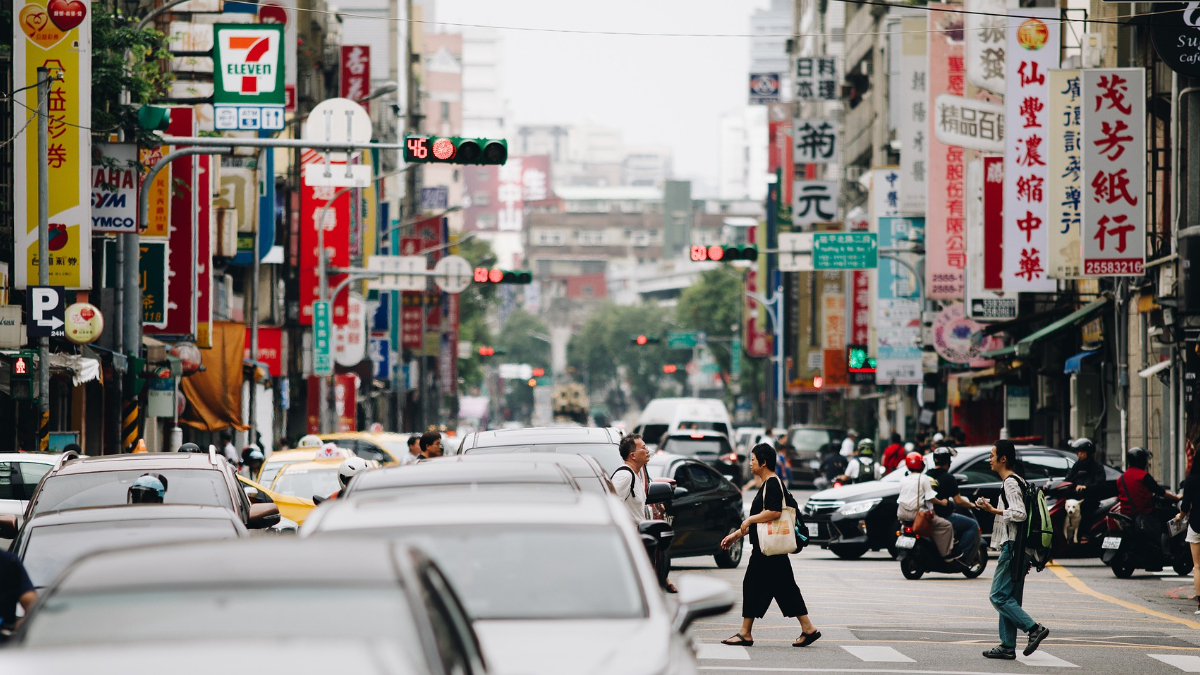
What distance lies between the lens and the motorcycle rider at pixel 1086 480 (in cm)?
2254

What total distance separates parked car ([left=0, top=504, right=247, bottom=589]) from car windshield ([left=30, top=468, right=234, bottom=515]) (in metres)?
2.08

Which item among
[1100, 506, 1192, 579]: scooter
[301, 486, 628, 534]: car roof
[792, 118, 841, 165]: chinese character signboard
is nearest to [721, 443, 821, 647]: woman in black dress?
[301, 486, 628, 534]: car roof

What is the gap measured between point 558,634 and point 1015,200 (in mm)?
25225

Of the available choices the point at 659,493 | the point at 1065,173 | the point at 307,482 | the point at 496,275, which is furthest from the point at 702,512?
the point at 496,275

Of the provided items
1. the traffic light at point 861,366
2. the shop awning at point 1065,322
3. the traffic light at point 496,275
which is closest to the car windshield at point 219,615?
the shop awning at point 1065,322

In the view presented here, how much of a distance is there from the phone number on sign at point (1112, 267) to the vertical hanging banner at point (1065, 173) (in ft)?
2.12

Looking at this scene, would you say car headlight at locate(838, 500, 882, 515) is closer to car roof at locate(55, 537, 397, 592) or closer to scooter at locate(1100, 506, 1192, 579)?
scooter at locate(1100, 506, 1192, 579)

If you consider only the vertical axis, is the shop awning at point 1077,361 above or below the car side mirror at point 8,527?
above

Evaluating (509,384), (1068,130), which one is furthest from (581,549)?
(509,384)

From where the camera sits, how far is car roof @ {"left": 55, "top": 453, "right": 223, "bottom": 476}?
14.0 meters

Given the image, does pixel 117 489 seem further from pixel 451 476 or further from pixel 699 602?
pixel 699 602

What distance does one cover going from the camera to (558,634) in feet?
23.0

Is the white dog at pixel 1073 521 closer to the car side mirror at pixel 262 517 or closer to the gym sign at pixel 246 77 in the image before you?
the car side mirror at pixel 262 517

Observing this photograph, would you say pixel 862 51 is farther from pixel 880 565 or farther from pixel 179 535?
pixel 179 535
